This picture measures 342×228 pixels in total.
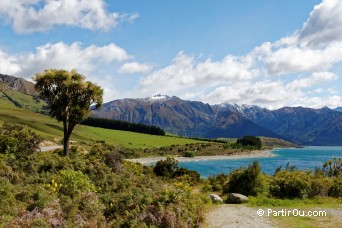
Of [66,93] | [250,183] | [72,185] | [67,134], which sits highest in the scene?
[66,93]

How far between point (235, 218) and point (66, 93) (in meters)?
22.2

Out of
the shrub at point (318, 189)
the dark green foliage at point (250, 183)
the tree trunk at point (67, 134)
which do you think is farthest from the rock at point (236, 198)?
the tree trunk at point (67, 134)

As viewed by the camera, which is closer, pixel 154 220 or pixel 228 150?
pixel 154 220

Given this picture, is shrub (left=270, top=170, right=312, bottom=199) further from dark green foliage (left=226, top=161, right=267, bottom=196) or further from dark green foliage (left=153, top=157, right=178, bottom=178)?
dark green foliage (left=153, top=157, right=178, bottom=178)

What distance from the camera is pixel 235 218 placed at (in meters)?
20.6

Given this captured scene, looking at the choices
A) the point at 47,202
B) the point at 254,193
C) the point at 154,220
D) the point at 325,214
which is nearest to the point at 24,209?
the point at 47,202

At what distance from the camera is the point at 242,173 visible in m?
31.7

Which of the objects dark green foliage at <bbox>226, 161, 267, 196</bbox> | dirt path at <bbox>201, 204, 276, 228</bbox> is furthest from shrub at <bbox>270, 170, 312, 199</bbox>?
dirt path at <bbox>201, 204, 276, 228</bbox>

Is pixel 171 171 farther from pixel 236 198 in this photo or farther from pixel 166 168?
pixel 236 198

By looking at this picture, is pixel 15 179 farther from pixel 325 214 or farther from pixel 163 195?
pixel 325 214

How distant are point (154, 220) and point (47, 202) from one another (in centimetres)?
454

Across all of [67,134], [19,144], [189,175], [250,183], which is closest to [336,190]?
[250,183]

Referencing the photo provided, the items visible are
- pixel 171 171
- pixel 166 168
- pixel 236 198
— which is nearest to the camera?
pixel 236 198

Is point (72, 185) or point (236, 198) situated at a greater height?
point (72, 185)
